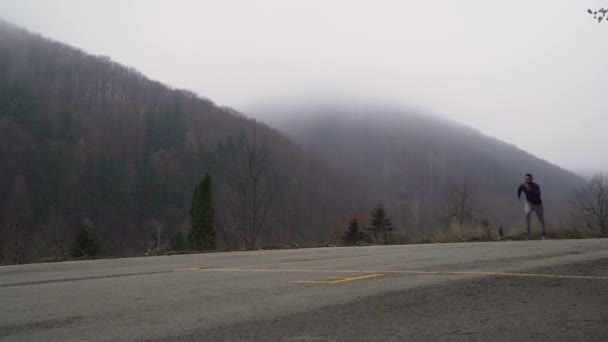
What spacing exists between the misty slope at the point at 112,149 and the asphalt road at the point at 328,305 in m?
67.5

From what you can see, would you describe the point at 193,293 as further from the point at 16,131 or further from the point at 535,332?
the point at 16,131

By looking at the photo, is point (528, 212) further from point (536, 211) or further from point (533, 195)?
point (533, 195)

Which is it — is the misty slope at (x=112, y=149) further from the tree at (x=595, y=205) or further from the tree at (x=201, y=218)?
the tree at (x=595, y=205)

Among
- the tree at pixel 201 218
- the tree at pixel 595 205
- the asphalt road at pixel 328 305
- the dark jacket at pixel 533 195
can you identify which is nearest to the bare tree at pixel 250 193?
the dark jacket at pixel 533 195

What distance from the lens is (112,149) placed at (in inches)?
4343

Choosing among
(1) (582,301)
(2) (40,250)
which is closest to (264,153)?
(2) (40,250)

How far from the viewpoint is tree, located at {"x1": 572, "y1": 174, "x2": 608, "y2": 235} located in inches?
728

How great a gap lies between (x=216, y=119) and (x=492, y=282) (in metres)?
123

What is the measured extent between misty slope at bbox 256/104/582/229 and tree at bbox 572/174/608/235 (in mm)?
74845

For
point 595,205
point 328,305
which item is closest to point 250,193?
point 595,205

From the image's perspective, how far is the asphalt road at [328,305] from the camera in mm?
3424

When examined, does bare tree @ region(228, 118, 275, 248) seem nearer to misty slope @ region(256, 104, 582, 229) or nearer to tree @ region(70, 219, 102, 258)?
tree @ region(70, 219, 102, 258)

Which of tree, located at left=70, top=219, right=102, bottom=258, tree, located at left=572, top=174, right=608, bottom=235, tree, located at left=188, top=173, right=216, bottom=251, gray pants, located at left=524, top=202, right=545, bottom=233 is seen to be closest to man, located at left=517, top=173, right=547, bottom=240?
gray pants, located at left=524, top=202, right=545, bottom=233

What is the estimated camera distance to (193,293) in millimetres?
5363
